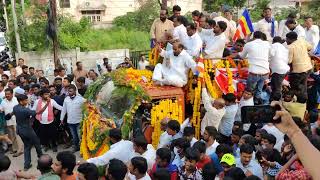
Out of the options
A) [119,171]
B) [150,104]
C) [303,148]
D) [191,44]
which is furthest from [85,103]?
[303,148]

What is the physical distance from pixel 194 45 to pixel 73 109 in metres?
2.87

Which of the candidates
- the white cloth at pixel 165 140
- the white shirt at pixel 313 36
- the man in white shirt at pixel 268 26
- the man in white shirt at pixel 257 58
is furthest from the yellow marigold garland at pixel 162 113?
the white shirt at pixel 313 36

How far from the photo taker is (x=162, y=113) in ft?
27.1

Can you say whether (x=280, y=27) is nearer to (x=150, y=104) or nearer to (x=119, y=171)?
(x=150, y=104)

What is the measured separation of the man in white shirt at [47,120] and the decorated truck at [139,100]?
1.13 meters

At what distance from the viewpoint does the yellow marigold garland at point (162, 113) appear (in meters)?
8.20

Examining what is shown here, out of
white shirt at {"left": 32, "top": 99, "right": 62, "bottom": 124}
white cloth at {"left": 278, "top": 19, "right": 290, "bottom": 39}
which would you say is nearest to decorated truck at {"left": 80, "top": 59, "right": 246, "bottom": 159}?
white shirt at {"left": 32, "top": 99, "right": 62, "bottom": 124}

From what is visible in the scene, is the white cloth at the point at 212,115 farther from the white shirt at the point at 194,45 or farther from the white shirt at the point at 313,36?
the white shirt at the point at 313,36

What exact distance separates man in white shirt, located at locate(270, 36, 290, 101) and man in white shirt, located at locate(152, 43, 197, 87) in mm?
1700

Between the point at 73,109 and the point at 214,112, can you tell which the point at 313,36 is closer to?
the point at 214,112

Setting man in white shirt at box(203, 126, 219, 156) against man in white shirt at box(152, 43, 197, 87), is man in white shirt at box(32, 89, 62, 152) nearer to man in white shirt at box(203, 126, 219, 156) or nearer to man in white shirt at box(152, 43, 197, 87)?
man in white shirt at box(152, 43, 197, 87)

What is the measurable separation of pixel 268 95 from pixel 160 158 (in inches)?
161

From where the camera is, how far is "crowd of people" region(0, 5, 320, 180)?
18.1 ft

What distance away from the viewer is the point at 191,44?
9.05 meters
